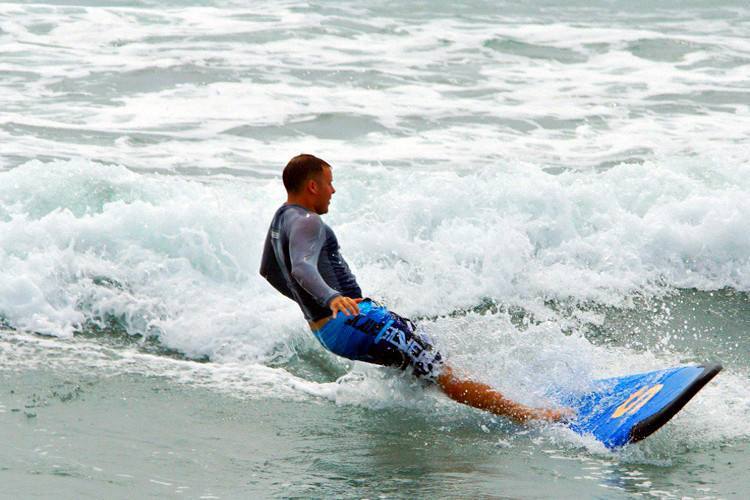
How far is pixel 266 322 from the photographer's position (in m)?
7.64

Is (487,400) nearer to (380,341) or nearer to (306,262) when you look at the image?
(380,341)

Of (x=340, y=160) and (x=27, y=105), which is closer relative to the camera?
(x=340, y=160)

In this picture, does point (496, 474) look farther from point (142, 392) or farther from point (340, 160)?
point (340, 160)

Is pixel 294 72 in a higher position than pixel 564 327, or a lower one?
higher

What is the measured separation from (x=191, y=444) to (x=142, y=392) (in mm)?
923

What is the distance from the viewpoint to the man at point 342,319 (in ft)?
20.0

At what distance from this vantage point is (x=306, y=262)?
5.93 m

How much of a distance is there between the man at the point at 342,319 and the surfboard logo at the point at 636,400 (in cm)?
33

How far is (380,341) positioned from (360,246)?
288cm

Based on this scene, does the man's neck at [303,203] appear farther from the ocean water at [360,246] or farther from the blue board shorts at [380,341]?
the ocean water at [360,246]

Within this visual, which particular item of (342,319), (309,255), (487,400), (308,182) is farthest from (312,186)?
(487,400)

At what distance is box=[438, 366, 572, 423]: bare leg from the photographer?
608 cm

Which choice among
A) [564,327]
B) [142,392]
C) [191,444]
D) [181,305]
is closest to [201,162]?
[181,305]

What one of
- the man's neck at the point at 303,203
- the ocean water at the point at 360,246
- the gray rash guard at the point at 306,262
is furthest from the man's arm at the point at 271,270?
the ocean water at the point at 360,246
